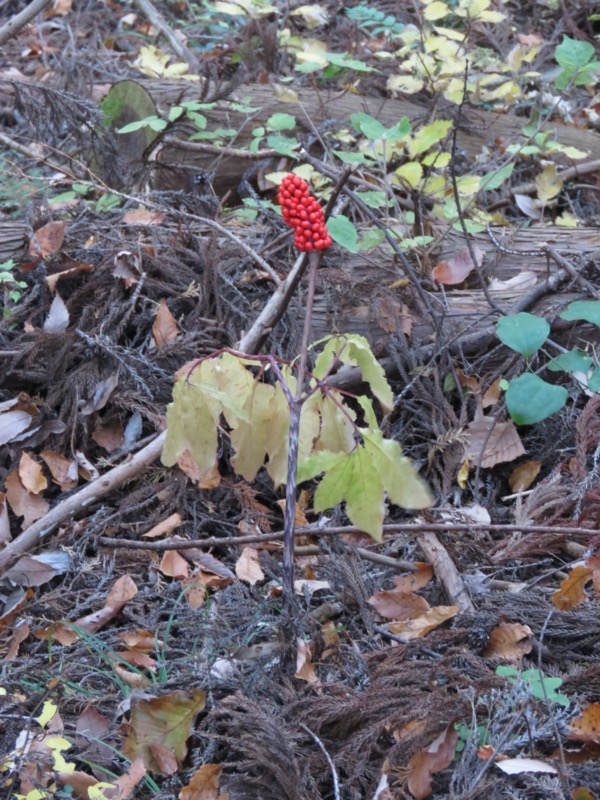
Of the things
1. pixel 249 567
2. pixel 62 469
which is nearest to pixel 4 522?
pixel 62 469

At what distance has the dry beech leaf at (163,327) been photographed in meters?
2.72

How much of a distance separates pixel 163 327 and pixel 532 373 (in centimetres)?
133

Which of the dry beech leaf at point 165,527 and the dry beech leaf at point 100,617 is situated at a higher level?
the dry beech leaf at point 100,617

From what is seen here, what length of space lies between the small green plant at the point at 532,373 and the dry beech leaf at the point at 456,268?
2.05 feet

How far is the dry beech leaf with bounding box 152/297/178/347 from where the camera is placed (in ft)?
8.93

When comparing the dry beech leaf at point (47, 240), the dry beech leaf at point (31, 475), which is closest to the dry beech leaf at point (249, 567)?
the dry beech leaf at point (31, 475)

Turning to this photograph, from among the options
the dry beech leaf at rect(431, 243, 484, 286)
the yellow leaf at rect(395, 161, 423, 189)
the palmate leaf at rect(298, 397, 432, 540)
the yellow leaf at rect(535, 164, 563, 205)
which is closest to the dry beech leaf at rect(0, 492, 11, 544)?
the palmate leaf at rect(298, 397, 432, 540)

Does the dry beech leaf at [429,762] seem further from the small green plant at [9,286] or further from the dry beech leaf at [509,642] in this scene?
the small green plant at [9,286]

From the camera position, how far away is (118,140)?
3.94 meters

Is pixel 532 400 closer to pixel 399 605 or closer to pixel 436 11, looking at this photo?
pixel 399 605

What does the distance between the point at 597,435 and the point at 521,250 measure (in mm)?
916

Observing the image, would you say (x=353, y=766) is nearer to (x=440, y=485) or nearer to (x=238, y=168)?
(x=440, y=485)

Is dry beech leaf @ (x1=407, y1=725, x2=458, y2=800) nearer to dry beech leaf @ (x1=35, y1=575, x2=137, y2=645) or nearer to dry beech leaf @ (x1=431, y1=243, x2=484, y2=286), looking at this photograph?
dry beech leaf @ (x1=35, y1=575, x2=137, y2=645)

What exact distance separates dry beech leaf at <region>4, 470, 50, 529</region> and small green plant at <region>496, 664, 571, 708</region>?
4.85 feet
